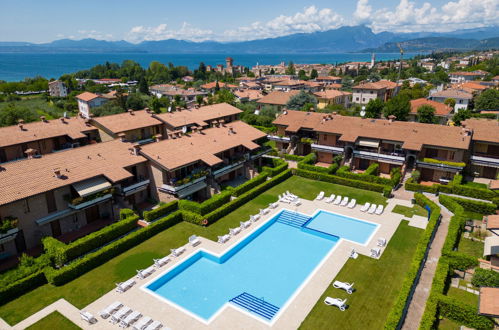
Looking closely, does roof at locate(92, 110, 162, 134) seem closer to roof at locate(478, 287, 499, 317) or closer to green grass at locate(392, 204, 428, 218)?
green grass at locate(392, 204, 428, 218)

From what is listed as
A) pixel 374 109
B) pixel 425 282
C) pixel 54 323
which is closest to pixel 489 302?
pixel 425 282

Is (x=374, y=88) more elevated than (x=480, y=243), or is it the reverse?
(x=374, y=88)

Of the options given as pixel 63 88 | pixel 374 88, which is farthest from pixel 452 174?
pixel 63 88

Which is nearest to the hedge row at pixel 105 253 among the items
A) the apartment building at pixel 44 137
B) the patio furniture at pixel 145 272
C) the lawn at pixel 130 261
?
the lawn at pixel 130 261

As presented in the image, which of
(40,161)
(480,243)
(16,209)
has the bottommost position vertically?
(480,243)

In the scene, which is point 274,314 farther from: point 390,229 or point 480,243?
point 480,243

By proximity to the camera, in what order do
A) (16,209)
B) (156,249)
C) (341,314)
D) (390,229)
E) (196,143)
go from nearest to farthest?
(341,314)
(16,209)
(156,249)
(390,229)
(196,143)

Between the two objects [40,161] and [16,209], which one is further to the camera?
[40,161]
